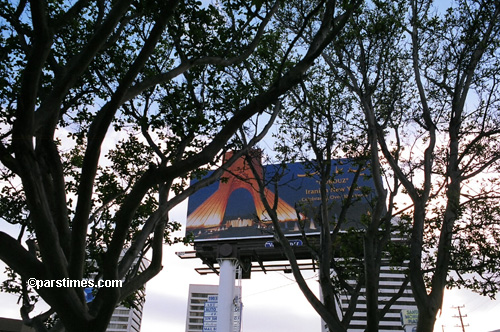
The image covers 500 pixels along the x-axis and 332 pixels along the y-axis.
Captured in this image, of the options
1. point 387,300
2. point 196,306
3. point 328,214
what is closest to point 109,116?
point 328,214

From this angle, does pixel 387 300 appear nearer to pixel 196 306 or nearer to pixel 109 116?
pixel 109 116

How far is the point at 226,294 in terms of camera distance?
2869cm

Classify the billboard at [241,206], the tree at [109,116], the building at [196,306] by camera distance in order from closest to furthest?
the tree at [109,116] → the billboard at [241,206] → the building at [196,306]

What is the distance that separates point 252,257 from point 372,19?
76.2ft

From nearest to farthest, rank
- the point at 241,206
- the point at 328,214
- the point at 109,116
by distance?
the point at 109,116 < the point at 328,214 < the point at 241,206

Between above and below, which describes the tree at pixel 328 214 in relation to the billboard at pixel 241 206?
below

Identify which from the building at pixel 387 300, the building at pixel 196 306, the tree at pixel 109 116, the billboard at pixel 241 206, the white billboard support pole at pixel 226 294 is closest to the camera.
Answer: the tree at pixel 109 116

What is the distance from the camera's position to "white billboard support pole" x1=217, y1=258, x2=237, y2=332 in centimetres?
2797

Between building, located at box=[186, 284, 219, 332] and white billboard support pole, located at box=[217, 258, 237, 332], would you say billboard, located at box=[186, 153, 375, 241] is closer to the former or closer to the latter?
white billboard support pole, located at box=[217, 258, 237, 332]

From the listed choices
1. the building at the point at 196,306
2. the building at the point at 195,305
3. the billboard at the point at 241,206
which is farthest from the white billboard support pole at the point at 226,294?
the building at the point at 195,305

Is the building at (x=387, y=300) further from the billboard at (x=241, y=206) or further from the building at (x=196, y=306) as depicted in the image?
the building at (x=196, y=306)

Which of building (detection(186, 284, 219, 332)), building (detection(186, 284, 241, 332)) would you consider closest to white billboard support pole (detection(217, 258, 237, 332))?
building (detection(186, 284, 241, 332))

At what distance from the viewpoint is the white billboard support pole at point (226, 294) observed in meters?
28.0

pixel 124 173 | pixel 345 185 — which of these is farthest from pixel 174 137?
pixel 345 185
